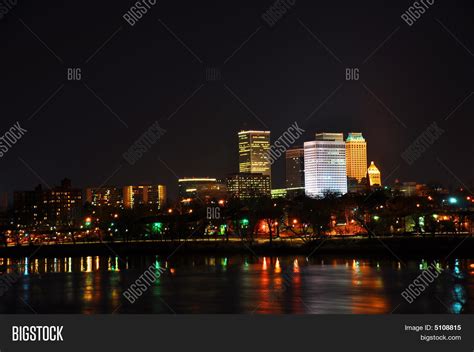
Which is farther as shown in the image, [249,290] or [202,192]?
[202,192]

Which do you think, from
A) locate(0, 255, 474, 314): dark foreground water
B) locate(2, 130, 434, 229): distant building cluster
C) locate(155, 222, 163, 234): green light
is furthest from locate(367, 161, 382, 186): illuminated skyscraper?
locate(0, 255, 474, 314): dark foreground water

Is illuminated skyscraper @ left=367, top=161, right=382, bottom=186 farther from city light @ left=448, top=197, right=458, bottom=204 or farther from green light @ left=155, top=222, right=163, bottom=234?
green light @ left=155, top=222, right=163, bottom=234

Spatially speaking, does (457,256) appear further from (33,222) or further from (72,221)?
(33,222)

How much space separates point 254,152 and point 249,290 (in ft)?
543

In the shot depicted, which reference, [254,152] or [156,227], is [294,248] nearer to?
[156,227]

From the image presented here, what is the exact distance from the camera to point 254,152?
192 metres

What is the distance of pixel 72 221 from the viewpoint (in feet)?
332

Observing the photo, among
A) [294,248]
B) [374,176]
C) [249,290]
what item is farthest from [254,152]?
[249,290]

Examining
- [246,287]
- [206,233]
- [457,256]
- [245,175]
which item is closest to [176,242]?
[206,233]

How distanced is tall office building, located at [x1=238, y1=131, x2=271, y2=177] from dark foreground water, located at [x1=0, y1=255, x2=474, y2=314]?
15276cm

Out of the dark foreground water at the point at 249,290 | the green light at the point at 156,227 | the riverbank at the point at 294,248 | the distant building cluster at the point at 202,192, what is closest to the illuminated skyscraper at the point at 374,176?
the distant building cluster at the point at 202,192

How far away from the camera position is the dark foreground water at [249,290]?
72.1ft

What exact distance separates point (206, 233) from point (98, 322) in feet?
204

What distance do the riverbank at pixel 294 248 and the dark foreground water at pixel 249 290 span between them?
10.0 m
